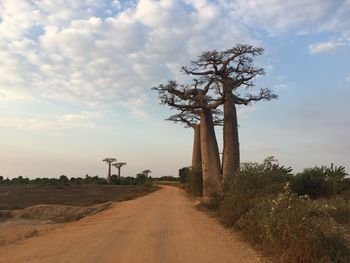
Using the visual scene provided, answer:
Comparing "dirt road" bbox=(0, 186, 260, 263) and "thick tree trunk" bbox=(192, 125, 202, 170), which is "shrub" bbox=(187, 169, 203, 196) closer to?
"thick tree trunk" bbox=(192, 125, 202, 170)

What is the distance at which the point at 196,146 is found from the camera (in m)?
42.7

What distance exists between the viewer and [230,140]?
25.1 m

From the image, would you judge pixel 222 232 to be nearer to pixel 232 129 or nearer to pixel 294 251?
pixel 294 251

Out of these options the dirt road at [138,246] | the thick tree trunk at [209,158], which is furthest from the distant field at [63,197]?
the dirt road at [138,246]

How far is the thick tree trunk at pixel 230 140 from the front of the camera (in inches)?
981

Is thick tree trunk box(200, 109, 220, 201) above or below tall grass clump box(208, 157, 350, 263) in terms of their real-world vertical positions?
above

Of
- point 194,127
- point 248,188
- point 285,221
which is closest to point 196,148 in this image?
point 194,127

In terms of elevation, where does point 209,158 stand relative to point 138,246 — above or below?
above

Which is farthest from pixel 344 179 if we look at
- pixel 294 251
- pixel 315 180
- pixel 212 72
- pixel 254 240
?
pixel 294 251

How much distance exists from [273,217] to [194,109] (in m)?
19.5

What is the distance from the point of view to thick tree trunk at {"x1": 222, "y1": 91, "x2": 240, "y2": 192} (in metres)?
24.9

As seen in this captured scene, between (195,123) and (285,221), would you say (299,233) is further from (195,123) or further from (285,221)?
(195,123)

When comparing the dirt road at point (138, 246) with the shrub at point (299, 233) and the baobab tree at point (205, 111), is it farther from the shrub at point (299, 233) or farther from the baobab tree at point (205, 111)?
the baobab tree at point (205, 111)

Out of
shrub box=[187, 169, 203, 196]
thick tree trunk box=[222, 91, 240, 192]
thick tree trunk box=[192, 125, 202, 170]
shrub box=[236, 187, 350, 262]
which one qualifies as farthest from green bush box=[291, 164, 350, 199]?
thick tree trunk box=[192, 125, 202, 170]
